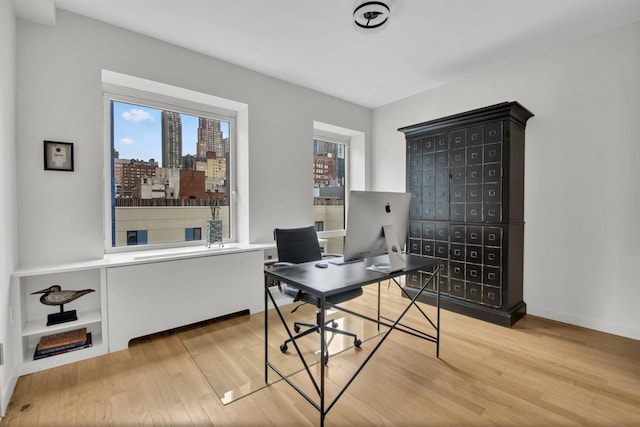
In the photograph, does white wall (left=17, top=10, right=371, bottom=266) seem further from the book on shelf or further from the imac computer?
the imac computer

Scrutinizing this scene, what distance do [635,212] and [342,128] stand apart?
341 centimetres

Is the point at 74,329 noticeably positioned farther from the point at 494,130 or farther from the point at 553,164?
the point at 553,164

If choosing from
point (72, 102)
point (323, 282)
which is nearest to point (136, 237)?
point (72, 102)

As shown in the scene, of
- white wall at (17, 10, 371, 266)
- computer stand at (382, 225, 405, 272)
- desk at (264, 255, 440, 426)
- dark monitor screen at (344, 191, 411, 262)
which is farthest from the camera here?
white wall at (17, 10, 371, 266)

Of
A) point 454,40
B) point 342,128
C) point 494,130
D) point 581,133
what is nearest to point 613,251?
point 581,133

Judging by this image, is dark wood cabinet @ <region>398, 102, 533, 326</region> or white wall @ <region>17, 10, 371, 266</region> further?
dark wood cabinet @ <region>398, 102, 533, 326</region>


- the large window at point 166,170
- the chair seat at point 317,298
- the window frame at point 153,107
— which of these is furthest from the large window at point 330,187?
the chair seat at point 317,298

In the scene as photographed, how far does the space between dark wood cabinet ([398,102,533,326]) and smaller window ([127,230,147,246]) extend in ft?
10.4

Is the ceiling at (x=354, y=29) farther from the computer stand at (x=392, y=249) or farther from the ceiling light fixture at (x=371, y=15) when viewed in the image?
the computer stand at (x=392, y=249)

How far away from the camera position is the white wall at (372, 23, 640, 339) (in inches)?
107

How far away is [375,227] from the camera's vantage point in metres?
2.09

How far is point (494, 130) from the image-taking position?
120 inches

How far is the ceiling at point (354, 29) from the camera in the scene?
2.42 metres

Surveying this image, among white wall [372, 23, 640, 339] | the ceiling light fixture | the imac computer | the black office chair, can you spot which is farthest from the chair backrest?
white wall [372, 23, 640, 339]
